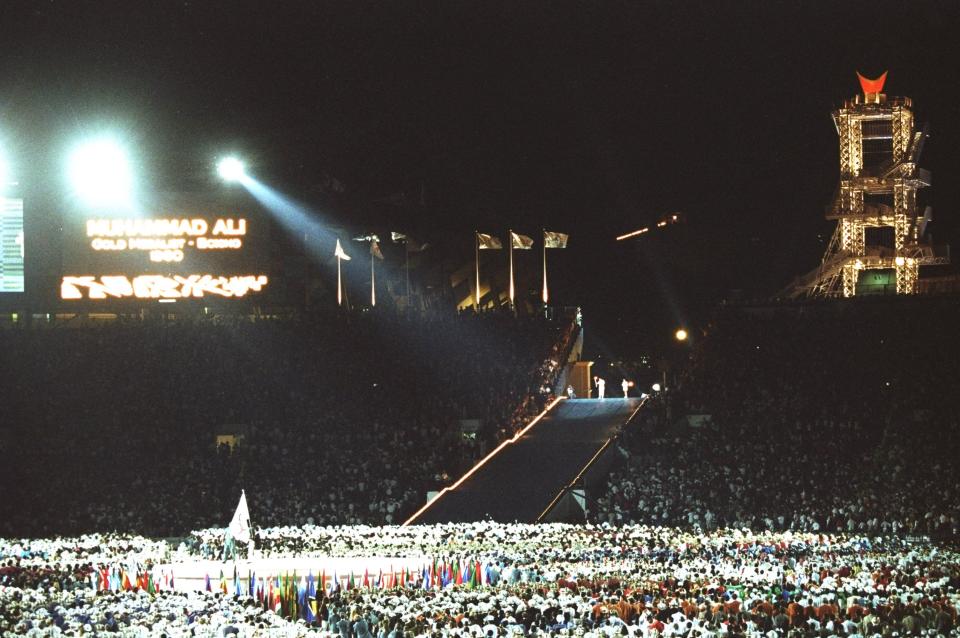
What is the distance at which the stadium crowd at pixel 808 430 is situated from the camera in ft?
117

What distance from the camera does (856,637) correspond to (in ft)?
56.9

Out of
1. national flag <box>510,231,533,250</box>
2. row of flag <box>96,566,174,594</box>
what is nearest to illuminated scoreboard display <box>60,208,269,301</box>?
national flag <box>510,231,533,250</box>

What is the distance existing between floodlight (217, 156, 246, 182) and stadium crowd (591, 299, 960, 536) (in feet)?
54.3

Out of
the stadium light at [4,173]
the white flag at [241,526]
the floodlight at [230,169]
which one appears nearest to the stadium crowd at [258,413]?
the floodlight at [230,169]

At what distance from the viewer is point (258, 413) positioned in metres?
45.9

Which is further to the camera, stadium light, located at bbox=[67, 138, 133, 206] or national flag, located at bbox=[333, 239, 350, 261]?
national flag, located at bbox=[333, 239, 350, 261]

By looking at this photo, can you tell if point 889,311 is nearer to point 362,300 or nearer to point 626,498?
point 626,498

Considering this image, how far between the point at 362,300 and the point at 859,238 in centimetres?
2348

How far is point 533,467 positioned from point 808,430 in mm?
8188

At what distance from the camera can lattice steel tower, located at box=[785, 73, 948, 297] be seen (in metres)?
53.5

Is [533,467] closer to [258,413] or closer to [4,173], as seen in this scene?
[258,413]

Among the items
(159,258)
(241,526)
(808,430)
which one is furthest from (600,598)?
(159,258)

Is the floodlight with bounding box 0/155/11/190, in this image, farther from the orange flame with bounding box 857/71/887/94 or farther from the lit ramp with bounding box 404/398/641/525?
the orange flame with bounding box 857/71/887/94

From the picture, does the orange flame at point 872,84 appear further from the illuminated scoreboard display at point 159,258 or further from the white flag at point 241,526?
the white flag at point 241,526
